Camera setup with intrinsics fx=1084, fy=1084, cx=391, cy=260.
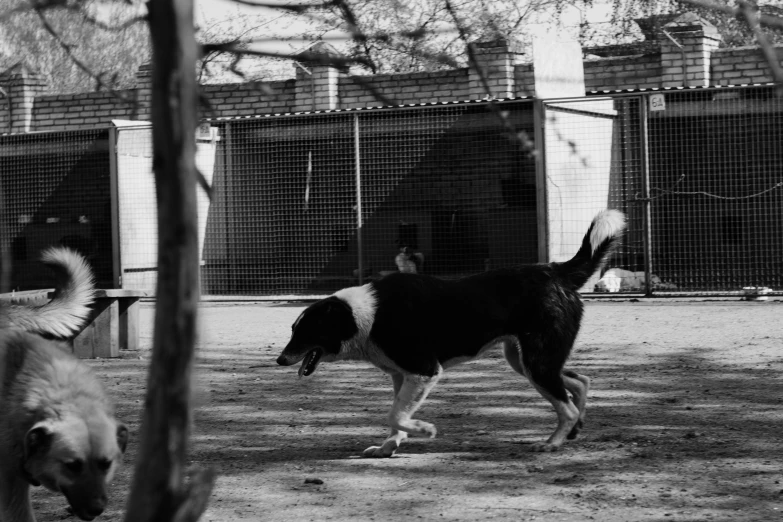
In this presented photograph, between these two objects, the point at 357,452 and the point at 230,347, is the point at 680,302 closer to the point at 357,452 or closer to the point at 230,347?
the point at 230,347

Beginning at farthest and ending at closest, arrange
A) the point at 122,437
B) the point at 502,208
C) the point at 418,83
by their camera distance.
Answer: the point at 418,83 → the point at 502,208 → the point at 122,437

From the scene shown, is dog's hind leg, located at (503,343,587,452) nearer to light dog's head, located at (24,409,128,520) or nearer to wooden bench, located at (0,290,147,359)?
light dog's head, located at (24,409,128,520)

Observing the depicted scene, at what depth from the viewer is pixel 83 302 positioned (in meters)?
5.98

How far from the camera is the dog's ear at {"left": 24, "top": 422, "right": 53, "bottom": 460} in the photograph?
4.09m

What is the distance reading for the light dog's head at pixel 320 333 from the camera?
19.7 ft

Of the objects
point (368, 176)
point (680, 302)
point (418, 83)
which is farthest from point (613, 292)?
point (418, 83)

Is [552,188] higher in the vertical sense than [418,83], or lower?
lower

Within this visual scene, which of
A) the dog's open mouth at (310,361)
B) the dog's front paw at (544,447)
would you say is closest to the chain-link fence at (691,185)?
the dog's front paw at (544,447)

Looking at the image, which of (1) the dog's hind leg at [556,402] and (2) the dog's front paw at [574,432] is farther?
(2) the dog's front paw at [574,432]

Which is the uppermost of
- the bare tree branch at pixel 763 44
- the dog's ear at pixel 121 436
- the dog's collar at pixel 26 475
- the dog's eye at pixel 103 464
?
the bare tree branch at pixel 763 44

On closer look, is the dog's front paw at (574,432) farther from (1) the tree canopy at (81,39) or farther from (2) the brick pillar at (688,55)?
(2) the brick pillar at (688,55)

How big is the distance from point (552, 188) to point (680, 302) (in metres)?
2.23

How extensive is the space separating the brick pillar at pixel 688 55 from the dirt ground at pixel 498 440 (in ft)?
26.8

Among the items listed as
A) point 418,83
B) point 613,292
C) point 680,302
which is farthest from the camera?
point 418,83
